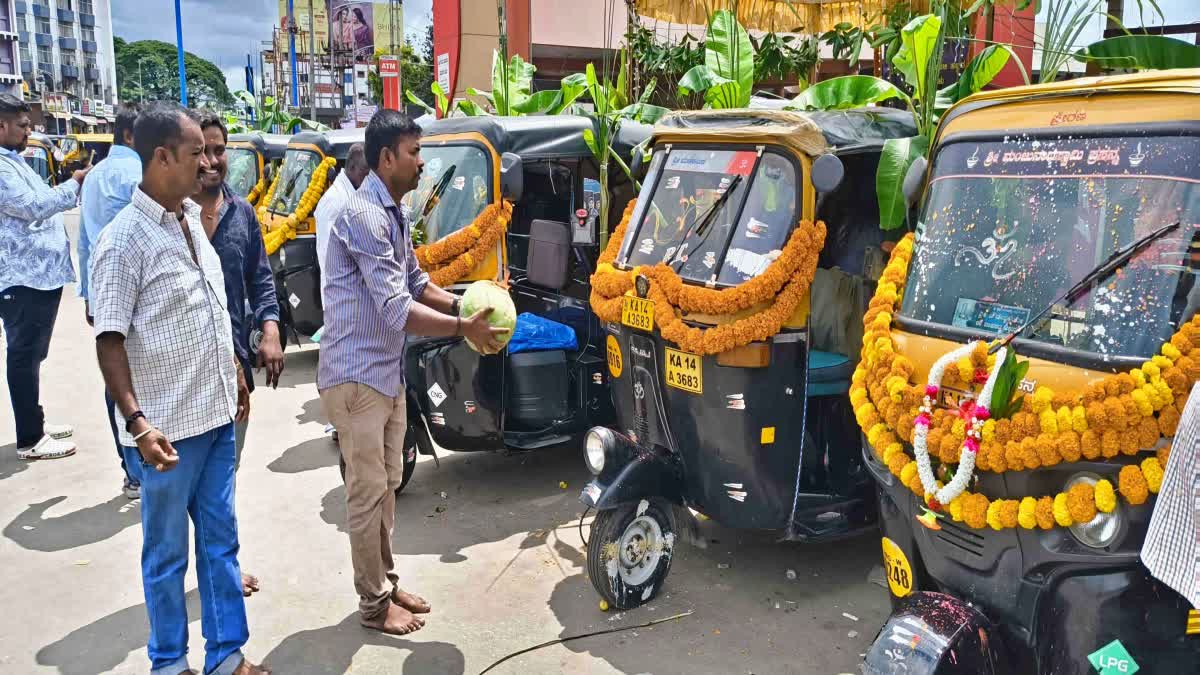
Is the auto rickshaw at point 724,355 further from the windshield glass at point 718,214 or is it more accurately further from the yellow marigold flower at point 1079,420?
the yellow marigold flower at point 1079,420

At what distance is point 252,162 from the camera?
469 inches

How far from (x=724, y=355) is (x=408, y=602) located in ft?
6.27

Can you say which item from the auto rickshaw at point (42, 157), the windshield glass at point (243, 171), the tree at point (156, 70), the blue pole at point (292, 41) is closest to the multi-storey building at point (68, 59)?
the tree at point (156, 70)

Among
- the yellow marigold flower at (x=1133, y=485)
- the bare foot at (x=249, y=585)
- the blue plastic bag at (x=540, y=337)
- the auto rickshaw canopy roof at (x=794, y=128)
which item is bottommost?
the bare foot at (x=249, y=585)

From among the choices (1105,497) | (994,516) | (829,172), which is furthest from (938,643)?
(829,172)

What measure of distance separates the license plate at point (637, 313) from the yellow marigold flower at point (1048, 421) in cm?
208

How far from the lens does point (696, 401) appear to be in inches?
176

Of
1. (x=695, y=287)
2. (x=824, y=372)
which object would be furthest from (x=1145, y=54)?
(x=695, y=287)

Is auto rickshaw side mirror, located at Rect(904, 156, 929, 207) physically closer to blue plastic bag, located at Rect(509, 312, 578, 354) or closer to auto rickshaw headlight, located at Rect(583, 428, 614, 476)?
auto rickshaw headlight, located at Rect(583, 428, 614, 476)

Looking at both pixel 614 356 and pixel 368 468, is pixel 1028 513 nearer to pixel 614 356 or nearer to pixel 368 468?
pixel 614 356

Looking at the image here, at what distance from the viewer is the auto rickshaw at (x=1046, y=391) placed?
2.70 meters

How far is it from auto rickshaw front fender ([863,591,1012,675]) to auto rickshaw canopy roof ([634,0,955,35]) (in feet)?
27.1

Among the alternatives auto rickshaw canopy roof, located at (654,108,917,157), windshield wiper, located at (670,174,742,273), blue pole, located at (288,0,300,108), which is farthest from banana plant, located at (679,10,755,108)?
blue pole, located at (288,0,300,108)

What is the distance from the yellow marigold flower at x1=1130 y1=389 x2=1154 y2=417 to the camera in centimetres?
265
